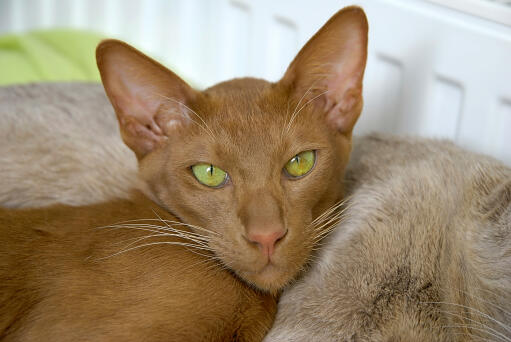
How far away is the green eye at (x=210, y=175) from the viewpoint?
1.14 m

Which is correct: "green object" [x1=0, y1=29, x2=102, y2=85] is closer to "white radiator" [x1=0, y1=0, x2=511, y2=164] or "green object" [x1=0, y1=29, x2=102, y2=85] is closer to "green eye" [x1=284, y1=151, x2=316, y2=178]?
"white radiator" [x1=0, y1=0, x2=511, y2=164]

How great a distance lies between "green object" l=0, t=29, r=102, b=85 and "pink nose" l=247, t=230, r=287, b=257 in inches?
46.1

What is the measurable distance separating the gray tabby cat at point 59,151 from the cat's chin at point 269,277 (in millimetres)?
376

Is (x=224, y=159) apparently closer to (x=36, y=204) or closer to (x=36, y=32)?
(x=36, y=204)

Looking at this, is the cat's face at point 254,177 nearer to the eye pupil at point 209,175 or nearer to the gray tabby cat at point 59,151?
the eye pupil at point 209,175

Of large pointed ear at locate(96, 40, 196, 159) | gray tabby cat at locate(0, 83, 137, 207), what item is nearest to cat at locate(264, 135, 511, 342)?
large pointed ear at locate(96, 40, 196, 159)

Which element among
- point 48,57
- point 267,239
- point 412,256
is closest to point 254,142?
point 267,239

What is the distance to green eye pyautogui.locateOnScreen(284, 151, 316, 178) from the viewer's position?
1.15m

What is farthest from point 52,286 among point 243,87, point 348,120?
point 348,120

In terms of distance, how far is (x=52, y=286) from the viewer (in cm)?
111

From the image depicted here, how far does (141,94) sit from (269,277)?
0.39 metres

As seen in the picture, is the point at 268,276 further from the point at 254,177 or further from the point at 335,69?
the point at 335,69

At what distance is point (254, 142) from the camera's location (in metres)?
1.13

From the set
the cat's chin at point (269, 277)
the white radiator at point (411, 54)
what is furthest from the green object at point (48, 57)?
the cat's chin at point (269, 277)
